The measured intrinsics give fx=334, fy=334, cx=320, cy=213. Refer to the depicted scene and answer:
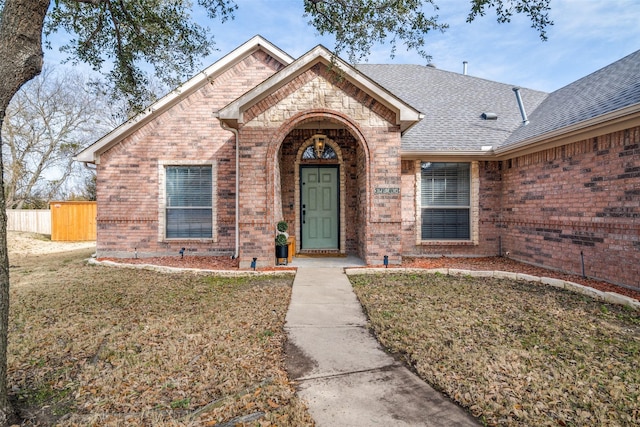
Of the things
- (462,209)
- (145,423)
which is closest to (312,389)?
(145,423)

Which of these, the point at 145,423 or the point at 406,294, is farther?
the point at 406,294

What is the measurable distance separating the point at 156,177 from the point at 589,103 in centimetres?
1039

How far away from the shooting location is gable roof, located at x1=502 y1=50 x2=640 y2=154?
5.76 m

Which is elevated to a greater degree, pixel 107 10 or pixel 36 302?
pixel 107 10

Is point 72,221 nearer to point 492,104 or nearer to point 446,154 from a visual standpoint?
point 446,154

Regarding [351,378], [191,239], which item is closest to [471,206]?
[351,378]

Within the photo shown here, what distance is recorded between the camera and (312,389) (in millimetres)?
2631

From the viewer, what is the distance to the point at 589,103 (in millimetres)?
7008

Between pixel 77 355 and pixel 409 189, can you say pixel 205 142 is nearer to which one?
pixel 409 189

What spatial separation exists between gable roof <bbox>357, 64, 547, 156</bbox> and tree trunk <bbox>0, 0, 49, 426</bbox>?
23.9ft

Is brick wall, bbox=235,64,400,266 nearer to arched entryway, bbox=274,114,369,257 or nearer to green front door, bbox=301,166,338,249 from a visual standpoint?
arched entryway, bbox=274,114,369,257

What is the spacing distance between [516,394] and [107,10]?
7332 millimetres

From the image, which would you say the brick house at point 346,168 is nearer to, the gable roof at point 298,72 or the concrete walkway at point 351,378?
the gable roof at point 298,72

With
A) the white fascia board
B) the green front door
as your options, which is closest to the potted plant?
the green front door
